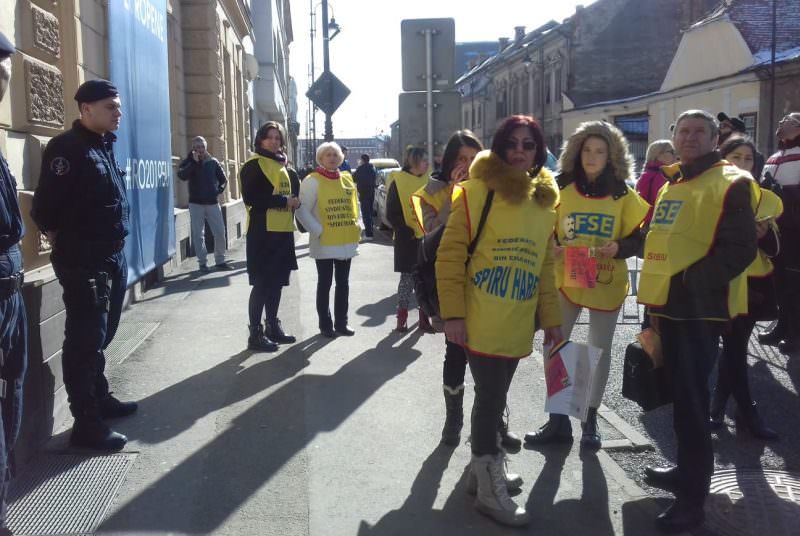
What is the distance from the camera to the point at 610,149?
15.3 feet

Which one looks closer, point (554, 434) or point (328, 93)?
point (554, 434)

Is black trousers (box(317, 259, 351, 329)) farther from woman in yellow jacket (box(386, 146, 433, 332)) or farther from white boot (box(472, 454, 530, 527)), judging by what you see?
white boot (box(472, 454, 530, 527))

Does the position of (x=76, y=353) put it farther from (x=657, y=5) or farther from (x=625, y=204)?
(x=657, y=5)

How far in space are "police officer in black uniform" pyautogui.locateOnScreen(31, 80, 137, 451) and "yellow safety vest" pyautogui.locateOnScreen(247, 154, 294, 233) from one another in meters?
2.30

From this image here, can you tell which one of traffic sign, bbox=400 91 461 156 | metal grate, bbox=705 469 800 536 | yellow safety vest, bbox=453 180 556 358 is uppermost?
traffic sign, bbox=400 91 461 156

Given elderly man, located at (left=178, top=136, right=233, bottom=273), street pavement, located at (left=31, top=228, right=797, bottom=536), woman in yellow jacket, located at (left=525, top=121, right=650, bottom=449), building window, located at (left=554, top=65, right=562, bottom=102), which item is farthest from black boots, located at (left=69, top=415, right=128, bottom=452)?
building window, located at (left=554, top=65, right=562, bottom=102)

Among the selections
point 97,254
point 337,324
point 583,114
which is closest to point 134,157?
point 337,324

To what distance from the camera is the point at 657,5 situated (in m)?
47.8

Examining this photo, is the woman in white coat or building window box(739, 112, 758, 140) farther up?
building window box(739, 112, 758, 140)

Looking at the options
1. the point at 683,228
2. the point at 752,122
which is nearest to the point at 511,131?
the point at 683,228

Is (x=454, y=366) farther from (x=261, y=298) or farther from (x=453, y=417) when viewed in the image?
(x=261, y=298)

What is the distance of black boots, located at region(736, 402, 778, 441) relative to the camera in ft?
16.4

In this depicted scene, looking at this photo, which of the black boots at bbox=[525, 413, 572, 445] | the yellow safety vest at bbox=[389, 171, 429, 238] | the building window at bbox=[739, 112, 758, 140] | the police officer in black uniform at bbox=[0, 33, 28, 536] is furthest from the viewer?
the building window at bbox=[739, 112, 758, 140]

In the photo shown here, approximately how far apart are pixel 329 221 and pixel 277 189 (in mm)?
618
